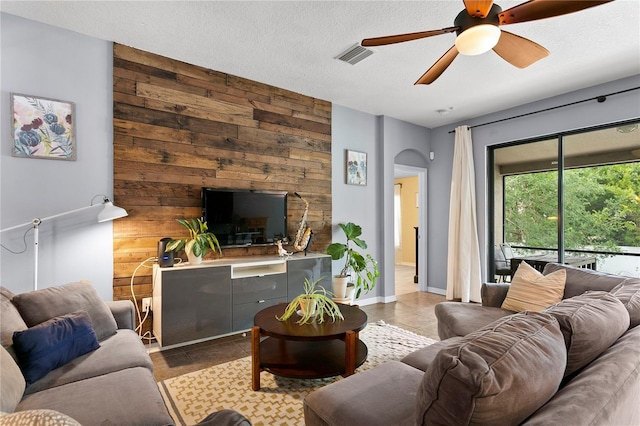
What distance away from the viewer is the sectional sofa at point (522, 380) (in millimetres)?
814

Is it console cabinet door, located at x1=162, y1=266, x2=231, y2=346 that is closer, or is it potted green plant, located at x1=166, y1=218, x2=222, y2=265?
console cabinet door, located at x1=162, y1=266, x2=231, y2=346

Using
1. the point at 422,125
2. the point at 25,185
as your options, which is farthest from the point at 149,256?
the point at 422,125

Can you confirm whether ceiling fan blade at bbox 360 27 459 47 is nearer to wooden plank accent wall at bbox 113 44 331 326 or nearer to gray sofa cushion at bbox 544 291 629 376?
gray sofa cushion at bbox 544 291 629 376

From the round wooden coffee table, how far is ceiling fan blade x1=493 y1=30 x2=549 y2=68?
82.6 inches

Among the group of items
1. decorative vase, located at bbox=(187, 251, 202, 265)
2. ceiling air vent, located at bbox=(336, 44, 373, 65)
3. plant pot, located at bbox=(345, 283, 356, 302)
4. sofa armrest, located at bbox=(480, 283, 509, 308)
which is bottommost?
plant pot, located at bbox=(345, 283, 356, 302)

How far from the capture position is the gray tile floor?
2732 mm

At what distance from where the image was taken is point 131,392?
1.46 m

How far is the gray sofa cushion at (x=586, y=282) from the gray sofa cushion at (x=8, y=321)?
3458 millimetres

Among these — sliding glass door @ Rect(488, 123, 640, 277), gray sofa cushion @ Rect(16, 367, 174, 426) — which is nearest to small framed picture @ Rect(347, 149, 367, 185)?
sliding glass door @ Rect(488, 123, 640, 277)

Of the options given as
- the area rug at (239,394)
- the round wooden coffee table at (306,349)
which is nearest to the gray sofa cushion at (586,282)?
the area rug at (239,394)

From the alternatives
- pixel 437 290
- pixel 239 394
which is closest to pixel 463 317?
pixel 239 394

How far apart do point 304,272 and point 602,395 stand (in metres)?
3.04

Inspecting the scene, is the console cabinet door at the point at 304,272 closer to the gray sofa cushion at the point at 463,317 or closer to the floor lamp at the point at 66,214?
the gray sofa cushion at the point at 463,317

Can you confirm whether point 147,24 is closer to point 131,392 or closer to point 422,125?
point 131,392
